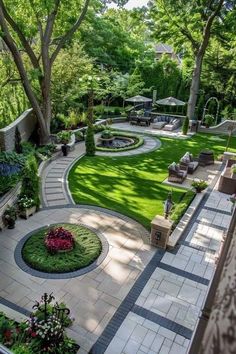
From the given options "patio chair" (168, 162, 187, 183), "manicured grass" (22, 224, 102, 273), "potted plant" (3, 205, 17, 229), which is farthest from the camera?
"patio chair" (168, 162, 187, 183)

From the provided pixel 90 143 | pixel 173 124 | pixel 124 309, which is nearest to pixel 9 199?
pixel 124 309

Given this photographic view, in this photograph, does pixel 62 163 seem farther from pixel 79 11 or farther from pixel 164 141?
pixel 79 11

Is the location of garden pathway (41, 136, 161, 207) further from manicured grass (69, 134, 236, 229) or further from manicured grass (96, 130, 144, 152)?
manicured grass (69, 134, 236, 229)

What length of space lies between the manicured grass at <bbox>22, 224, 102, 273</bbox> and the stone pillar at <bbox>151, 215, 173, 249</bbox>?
1.63 metres

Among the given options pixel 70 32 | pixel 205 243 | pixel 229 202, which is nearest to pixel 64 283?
pixel 205 243

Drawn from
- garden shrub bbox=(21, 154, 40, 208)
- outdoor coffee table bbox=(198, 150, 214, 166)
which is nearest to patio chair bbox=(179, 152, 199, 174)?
outdoor coffee table bbox=(198, 150, 214, 166)

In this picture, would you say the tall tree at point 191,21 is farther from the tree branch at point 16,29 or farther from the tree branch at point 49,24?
the tree branch at point 16,29

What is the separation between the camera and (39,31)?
16203mm

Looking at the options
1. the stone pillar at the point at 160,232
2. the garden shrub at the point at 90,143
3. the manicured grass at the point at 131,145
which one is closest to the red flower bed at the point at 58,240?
the stone pillar at the point at 160,232

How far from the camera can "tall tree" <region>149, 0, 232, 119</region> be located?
22219mm

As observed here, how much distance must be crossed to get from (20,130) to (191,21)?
16.6m

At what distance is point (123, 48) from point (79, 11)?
17358 mm

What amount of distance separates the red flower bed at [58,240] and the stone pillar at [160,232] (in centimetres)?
237

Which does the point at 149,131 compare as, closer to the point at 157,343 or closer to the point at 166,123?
the point at 166,123
